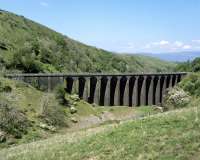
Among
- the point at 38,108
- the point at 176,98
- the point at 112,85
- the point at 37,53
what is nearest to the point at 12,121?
the point at 38,108

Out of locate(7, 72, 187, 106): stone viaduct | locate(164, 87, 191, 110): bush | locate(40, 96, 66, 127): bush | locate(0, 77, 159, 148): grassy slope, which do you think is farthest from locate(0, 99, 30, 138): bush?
locate(164, 87, 191, 110): bush

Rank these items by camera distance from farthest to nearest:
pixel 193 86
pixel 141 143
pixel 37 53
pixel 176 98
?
pixel 37 53, pixel 193 86, pixel 176 98, pixel 141 143

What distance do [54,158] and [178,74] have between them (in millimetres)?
100755

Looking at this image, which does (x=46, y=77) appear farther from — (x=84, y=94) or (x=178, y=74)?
(x=178, y=74)

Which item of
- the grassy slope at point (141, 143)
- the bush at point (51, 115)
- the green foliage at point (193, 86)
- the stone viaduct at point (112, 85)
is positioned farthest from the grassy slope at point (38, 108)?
the grassy slope at point (141, 143)

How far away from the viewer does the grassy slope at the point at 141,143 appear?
1730 cm

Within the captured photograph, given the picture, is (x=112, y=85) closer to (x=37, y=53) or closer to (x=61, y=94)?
(x=61, y=94)

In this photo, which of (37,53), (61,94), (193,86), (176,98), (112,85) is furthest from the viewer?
(37,53)

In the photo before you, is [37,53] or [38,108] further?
[37,53]

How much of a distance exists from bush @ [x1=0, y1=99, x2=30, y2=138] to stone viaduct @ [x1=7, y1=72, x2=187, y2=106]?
16.9m

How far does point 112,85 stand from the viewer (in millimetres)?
97125

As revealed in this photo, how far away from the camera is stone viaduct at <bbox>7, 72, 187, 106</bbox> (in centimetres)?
8162

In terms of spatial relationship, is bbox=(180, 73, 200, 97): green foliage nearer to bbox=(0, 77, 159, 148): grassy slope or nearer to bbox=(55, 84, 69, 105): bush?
bbox=(0, 77, 159, 148): grassy slope

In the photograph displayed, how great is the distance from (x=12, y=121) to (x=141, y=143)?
136 ft
